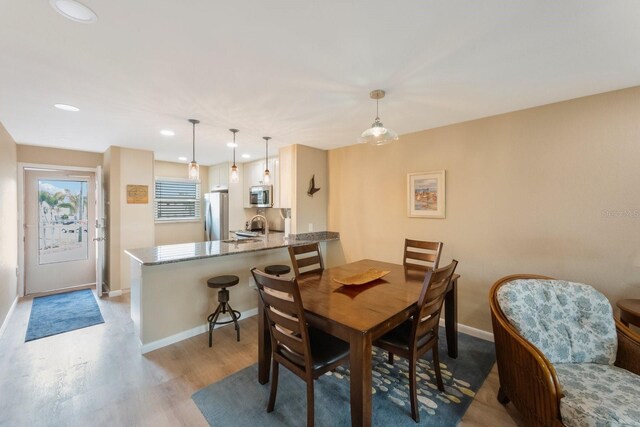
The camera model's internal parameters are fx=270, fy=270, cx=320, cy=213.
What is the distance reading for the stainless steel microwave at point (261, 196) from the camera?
4.79 metres

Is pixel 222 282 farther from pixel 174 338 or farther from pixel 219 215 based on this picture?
pixel 219 215

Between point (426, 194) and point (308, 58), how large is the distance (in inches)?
86.0

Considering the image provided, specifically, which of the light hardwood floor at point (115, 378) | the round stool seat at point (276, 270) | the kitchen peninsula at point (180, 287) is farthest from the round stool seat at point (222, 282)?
the light hardwood floor at point (115, 378)

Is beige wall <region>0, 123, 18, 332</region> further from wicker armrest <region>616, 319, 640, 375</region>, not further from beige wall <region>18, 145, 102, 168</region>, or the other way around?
wicker armrest <region>616, 319, 640, 375</region>

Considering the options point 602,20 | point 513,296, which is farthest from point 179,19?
point 513,296

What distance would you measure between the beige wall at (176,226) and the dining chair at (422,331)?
515 centimetres

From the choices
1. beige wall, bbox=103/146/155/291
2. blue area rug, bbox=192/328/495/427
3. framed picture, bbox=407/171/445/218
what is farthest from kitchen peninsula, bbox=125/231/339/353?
framed picture, bbox=407/171/445/218

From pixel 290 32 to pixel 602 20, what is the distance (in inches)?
64.0

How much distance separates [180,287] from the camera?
2.83m

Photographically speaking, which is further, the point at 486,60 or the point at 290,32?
the point at 486,60

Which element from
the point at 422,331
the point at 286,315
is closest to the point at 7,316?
the point at 286,315

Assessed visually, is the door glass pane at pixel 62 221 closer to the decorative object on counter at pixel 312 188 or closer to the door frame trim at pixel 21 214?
the door frame trim at pixel 21 214

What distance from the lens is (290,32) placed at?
1.49 m

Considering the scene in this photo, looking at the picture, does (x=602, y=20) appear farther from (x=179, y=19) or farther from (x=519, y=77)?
(x=179, y=19)
